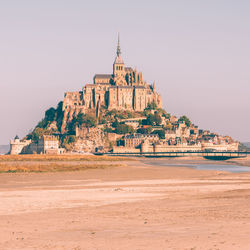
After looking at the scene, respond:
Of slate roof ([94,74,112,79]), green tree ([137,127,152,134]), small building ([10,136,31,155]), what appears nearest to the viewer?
small building ([10,136,31,155])

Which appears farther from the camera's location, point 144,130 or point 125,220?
point 144,130

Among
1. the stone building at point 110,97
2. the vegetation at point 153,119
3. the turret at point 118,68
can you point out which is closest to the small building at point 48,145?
the stone building at point 110,97

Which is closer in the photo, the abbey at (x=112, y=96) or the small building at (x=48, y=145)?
the small building at (x=48, y=145)

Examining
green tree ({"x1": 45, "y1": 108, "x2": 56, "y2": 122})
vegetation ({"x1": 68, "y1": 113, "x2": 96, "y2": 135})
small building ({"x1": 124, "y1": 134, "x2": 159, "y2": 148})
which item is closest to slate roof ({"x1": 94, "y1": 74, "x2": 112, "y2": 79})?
green tree ({"x1": 45, "y1": 108, "x2": 56, "y2": 122})

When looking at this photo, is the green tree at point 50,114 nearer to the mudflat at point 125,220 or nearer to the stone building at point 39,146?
the stone building at point 39,146

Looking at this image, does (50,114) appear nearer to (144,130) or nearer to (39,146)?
(39,146)

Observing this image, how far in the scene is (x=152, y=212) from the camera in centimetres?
1912

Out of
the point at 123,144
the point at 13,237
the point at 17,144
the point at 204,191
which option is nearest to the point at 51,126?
the point at 17,144

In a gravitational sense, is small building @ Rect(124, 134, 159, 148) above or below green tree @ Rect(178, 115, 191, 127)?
below

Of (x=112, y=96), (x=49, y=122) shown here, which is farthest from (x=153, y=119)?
(x=49, y=122)

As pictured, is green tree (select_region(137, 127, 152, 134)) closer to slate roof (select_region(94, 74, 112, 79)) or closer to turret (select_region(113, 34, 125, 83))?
turret (select_region(113, 34, 125, 83))

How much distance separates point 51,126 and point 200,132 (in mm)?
56591

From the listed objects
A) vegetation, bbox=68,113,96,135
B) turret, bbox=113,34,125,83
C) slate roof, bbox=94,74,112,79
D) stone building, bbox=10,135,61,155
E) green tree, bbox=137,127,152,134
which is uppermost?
turret, bbox=113,34,125,83

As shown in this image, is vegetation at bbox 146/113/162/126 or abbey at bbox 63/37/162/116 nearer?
vegetation at bbox 146/113/162/126
